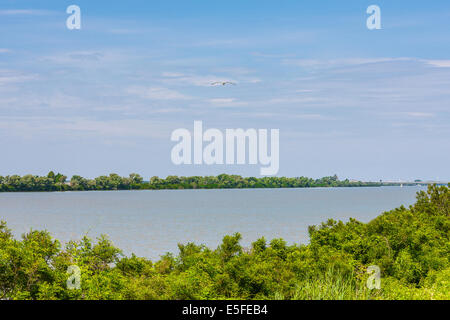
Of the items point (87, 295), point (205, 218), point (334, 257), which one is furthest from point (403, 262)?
point (205, 218)

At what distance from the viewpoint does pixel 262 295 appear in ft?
49.4

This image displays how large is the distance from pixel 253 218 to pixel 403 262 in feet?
290

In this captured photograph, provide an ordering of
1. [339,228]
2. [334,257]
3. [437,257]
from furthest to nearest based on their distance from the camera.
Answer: [339,228] < [437,257] < [334,257]

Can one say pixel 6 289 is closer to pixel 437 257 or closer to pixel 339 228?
pixel 437 257

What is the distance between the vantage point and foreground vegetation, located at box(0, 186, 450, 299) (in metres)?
13.4

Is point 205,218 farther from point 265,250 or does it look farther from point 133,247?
point 265,250

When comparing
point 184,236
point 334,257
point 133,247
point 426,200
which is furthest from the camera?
point 184,236

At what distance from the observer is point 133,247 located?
63.5 m

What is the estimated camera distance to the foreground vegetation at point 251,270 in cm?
1335

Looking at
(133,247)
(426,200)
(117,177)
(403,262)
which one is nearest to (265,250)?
(403,262)

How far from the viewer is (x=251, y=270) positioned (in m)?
15.2

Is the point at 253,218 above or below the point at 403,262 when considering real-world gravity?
below

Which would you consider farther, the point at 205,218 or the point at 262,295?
the point at 205,218

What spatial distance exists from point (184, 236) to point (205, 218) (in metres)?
30.9
